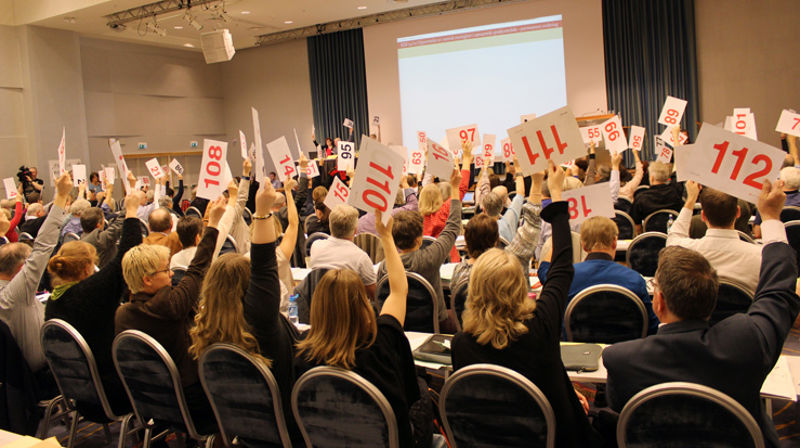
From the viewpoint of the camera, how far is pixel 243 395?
2393 millimetres

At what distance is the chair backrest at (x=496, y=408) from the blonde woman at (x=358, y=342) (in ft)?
0.63

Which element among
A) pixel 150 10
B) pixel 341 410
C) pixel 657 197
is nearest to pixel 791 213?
pixel 657 197

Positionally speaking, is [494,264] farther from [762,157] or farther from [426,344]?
[762,157]

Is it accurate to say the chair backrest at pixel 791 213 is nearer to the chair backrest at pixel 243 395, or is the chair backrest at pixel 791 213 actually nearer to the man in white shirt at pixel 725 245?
the man in white shirt at pixel 725 245

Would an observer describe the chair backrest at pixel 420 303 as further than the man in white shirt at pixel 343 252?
No

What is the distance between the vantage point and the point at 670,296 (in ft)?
6.46

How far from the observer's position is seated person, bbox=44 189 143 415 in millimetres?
3029

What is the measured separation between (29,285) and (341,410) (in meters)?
2.10

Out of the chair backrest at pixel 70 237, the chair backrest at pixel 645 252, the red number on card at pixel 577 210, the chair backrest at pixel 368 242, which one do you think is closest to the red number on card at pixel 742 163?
the red number on card at pixel 577 210

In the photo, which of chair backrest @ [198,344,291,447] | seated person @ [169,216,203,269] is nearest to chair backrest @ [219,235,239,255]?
seated person @ [169,216,203,269]

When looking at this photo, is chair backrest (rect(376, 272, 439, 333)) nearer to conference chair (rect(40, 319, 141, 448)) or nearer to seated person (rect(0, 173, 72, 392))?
conference chair (rect(40, 319, 141, 448))

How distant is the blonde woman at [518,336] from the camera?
2037mm

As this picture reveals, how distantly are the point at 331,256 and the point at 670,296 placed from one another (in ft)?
7.00

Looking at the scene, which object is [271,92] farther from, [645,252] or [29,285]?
[29,285]
